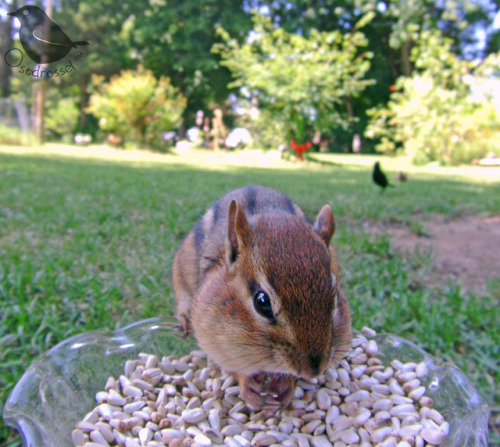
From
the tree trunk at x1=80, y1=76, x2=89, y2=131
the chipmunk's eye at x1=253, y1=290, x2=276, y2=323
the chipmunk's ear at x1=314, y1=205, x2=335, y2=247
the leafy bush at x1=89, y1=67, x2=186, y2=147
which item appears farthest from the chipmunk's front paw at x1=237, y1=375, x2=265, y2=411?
the tree trunk at x1=80, y1=76, x2=89, y2=131


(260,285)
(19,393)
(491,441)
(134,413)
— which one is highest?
(260,285)

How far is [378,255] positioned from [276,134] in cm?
1208

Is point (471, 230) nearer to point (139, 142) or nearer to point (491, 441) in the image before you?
point (491, 441)

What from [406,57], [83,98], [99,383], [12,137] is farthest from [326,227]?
[83,98]

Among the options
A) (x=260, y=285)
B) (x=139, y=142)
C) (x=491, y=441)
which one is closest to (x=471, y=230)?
(x=491, y=441)

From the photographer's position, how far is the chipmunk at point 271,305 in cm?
130

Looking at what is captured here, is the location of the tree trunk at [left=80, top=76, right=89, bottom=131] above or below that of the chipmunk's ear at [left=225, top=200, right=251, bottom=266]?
above

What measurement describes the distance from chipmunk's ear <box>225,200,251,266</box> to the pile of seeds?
0.53 meters

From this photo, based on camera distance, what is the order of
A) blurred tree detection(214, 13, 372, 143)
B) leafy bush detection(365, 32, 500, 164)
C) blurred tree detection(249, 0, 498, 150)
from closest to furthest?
blurred tree detection(214, 13, 372, 143) < leafy bush detection(365, 32, 500, 164) < blurred tree detection(249, 0, 498, 150)

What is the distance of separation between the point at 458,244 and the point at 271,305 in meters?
3.47

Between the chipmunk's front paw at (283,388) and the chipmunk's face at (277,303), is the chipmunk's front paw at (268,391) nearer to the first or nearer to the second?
the chipmunk's front paw at (283,388)

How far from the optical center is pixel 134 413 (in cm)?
161

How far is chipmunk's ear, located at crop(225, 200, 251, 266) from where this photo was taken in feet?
4.79

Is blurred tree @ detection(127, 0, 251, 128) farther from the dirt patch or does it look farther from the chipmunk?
the chipmunk
